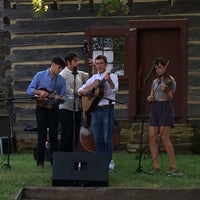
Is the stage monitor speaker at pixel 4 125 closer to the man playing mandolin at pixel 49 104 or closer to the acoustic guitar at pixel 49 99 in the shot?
the man playing mandolin at pixel 49 104

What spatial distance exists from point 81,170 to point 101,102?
1355 mm

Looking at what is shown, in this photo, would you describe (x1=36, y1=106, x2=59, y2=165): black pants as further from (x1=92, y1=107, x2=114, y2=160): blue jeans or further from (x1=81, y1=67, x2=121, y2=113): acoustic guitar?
(x1=92, y1=107, x2=114, y2=160): blue jeans

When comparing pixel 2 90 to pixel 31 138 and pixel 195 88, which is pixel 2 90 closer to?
pixel 31 138

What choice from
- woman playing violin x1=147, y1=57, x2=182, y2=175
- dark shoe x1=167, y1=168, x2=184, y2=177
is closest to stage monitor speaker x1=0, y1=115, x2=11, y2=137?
woman playing violin x1=147, y1=57, x2=182, y2=175

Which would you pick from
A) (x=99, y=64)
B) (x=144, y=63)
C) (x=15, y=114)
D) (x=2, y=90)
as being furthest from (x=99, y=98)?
(x=2, y=90)

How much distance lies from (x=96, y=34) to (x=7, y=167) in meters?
4.35

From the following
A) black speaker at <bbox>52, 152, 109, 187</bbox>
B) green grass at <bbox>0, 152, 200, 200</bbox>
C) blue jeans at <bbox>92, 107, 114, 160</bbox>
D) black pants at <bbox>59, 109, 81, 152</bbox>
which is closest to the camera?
black speaker at <bbox>52, 152, 109, 187</bbox>

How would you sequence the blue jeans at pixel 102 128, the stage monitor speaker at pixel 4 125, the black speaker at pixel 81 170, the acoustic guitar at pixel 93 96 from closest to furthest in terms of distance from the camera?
the black speaker at pixel 81 170, the acoustic guitar at pixel 93 96, the blue jeans at pixel 102 128, the stage monitor speaker at pixel 4 125

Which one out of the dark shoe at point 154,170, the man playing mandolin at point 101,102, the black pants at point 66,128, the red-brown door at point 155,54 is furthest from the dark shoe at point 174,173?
the red-brown door at point 155,54

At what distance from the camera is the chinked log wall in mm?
11727

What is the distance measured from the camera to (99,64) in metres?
8.18

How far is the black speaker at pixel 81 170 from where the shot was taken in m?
7.08

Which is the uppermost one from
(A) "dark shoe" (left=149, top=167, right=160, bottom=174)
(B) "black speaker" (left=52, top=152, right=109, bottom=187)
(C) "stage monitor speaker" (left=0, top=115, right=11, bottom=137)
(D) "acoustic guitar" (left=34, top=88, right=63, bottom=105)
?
(D) "acoustic guitar" (left=34, top=88, right=63, bottom=105)

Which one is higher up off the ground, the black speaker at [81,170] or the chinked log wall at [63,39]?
the chinked log wall at [63,39]
